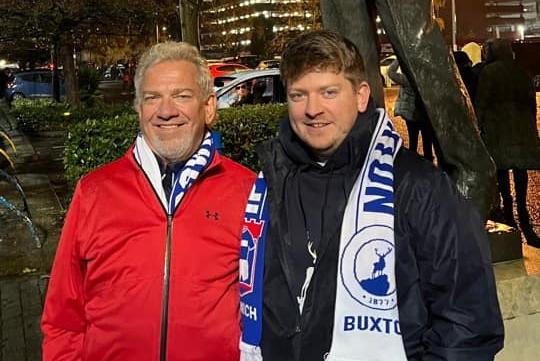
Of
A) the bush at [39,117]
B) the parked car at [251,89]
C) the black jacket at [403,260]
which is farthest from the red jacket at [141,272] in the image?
the bush at [39,117]

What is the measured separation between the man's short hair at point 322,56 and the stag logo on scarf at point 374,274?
431 mm

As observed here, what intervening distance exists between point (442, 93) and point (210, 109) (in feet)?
4.12

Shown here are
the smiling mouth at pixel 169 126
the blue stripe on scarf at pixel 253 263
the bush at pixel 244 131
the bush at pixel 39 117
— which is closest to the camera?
the blue stripe on scarf at pixel 253 263

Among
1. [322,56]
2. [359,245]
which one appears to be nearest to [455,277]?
[359,245]

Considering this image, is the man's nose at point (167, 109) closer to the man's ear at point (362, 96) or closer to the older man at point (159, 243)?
the older man at point (159, 243)

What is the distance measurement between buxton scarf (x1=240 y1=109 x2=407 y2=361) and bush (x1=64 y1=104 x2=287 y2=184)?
19.2 ft

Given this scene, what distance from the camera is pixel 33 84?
2981cm

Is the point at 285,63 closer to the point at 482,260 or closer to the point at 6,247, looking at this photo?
the point at 482,260

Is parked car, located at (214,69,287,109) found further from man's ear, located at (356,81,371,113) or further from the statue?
man's ear, located at (356,81,371,113)

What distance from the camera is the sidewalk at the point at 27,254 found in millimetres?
5020

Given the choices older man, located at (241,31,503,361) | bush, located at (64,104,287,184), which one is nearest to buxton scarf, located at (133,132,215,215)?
older man, located at (241,31,503,361)

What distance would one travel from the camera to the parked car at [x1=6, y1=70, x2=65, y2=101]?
1160 inches

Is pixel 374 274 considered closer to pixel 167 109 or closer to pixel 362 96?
pixel 362 96

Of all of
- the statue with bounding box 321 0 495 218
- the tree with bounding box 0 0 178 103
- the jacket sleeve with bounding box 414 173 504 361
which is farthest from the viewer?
the tree with bounding box 0 0 178 103
